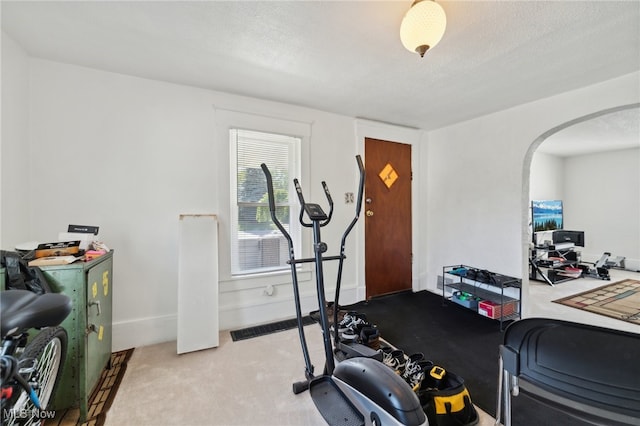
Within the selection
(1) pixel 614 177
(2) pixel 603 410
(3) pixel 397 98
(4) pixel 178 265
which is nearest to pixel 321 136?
(3) pixel 397 98

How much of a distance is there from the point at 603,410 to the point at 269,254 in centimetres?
261

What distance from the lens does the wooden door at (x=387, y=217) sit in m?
3.61

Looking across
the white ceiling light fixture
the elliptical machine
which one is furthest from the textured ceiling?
the elliptical machine

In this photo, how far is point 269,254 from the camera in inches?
118

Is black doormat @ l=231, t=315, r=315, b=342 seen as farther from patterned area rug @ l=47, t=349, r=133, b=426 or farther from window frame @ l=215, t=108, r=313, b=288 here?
patterned area rug @ l=47, t=349, r=133, b=426

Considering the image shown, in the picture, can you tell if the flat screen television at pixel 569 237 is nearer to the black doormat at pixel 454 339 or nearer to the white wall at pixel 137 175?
the black doormat at pixel 454 339

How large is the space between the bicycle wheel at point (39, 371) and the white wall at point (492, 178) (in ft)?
12.8

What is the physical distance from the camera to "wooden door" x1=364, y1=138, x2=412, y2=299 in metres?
3.61

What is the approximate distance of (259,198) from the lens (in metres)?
2.92

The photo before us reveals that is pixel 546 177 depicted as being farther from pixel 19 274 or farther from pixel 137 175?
pixel 19 274

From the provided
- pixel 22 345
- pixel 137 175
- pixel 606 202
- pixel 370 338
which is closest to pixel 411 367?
pixel 370 338

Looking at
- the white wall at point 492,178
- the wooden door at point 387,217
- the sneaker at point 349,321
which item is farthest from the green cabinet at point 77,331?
the white wall at point 492,178

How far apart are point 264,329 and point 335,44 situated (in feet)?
8.62

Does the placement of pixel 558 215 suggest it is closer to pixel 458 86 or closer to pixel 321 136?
pixel 458 86
